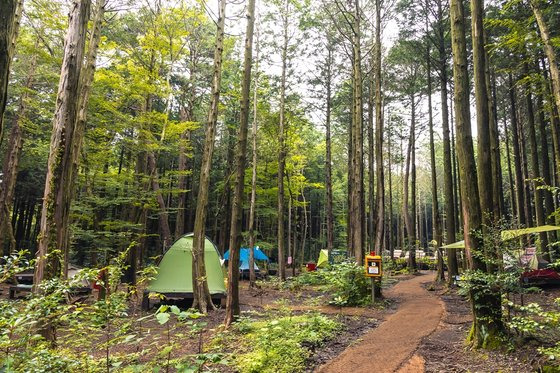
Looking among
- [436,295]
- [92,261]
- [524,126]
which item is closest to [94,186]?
[92,261]

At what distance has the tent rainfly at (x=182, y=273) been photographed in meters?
10.2

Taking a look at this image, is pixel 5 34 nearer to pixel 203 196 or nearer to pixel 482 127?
pixel 482 127

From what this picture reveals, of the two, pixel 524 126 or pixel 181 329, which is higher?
pixel 524 126

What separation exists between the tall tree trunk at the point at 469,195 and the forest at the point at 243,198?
29mm

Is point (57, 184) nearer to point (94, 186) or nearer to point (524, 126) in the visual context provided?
point (94, 186)

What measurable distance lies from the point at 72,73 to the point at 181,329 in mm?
6032

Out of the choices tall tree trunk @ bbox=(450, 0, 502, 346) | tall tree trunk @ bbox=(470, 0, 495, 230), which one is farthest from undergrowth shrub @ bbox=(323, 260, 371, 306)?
tall tree trunk @ bbox=(470, 0, 495, 230)

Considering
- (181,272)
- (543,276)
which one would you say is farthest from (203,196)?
(543,276)

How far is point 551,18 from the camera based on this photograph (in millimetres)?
11609

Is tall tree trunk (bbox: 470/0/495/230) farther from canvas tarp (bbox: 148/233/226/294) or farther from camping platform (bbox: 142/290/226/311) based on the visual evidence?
canvas tarp (bbox: 148/233/226/294)

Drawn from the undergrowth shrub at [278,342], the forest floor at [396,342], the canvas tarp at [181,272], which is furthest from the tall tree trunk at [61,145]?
the canvas tarp at [181,272]

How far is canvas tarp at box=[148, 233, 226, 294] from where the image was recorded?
10352 mm

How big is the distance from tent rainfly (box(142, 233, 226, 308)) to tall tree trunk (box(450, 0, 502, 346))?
23.8 feet

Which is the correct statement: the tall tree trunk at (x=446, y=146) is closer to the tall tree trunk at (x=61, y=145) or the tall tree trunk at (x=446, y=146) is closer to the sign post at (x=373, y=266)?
the sign post at (x=373, y=266)
